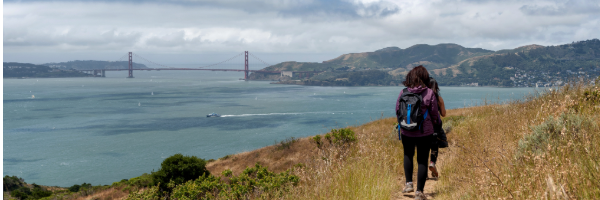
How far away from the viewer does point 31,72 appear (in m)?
192

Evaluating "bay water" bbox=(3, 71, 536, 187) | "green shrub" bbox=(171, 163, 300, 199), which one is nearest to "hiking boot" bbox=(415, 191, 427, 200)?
"green shrub" bbox=(171, 163, 300, 199)

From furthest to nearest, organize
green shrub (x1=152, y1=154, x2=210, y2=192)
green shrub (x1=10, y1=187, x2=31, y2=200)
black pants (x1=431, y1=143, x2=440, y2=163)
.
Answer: green shrub (x1=10, y1=187, x2=31, y2=200)
green shrub (x1=152, y1=154, x2=210, y2=192)
black pants (x1=431, y1=143, x2=440, y2=163)

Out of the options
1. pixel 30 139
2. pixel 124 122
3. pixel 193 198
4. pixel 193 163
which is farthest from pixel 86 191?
pixel 124 122

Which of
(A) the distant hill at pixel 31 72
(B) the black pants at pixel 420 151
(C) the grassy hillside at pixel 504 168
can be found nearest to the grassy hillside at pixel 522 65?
(C) the grassy hillside at pixel 504 168

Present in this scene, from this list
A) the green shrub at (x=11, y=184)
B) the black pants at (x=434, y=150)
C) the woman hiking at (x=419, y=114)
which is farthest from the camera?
the green shrub at (x=11, y=184)

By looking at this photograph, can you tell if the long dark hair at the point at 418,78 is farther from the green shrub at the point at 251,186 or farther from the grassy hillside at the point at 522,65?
the grassy hillside at the point at 522,65

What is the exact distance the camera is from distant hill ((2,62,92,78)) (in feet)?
617

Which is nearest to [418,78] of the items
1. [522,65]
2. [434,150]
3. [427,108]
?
[427,108]

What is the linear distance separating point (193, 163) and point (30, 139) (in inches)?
1990

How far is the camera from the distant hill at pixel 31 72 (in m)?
188

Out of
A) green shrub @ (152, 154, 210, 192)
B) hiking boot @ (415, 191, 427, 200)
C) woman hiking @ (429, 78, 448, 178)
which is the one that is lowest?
green shrub @ (152, 154, 210, 192)

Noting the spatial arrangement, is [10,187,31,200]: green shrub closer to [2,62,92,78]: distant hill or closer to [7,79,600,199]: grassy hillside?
[7,79,600,199]: grassy hillside

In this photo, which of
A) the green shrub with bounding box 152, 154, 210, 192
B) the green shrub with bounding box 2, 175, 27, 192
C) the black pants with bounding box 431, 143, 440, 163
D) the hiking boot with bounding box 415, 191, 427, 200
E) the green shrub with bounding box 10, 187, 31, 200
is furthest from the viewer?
the green shrub with bounding box 2, 175, 27, 192

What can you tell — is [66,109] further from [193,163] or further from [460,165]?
[460,165]
